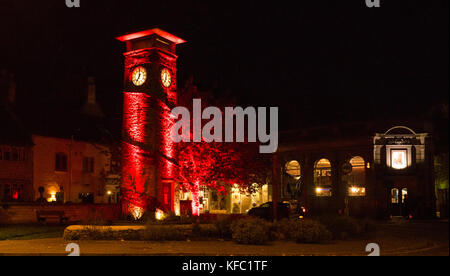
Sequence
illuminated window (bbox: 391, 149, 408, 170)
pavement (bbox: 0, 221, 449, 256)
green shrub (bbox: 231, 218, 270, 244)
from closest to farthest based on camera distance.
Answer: pavement (bbox: 0, 221, 449, 256) → green shrub (bbox: 231, 218, 270, 244) → illuminated window (bbox: 391, 149, 408, 170)

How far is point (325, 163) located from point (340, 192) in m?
3.66

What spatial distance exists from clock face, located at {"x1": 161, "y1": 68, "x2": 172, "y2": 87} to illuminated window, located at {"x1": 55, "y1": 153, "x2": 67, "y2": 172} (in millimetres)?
22672

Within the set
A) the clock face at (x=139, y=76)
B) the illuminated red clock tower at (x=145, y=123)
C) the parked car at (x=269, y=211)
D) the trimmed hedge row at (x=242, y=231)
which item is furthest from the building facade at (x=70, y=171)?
the trimmed hedge row at (x=242, y=231)

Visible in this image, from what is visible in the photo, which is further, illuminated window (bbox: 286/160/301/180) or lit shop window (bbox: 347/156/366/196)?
illuminated window (bbox: 286/160/301/180)

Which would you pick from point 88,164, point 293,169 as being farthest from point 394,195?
point 88,164

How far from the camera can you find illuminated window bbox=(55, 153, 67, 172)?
153ft

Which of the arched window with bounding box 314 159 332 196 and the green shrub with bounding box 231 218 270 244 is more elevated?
the arched window with bounding box 314 159 332 196

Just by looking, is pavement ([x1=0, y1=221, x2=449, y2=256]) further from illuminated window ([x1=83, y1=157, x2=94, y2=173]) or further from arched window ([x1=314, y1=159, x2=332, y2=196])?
illuminated window ([x1=83, y1=157, x2=94, y2=173])

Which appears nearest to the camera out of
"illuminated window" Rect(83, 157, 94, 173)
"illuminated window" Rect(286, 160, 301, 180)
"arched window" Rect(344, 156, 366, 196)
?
"arched window" Rect(344, 156, 366, 196)

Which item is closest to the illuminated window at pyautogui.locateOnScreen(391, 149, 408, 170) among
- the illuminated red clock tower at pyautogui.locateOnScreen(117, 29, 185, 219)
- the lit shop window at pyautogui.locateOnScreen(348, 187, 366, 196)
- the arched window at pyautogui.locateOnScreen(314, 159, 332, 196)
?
the lit shop window at pyautogui.locateOnScreen(348, 187, 366, 196)

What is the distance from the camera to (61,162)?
4706cm

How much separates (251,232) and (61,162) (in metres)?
32.2

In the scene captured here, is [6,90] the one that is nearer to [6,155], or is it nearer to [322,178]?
[6,155]
